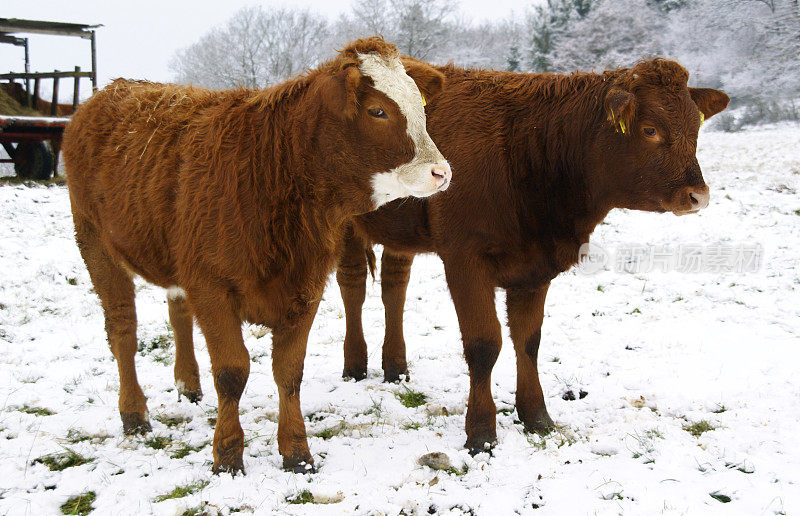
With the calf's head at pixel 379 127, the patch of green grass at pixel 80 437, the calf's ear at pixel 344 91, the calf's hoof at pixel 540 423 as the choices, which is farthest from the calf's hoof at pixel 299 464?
the calf's ear at pixel 344 91

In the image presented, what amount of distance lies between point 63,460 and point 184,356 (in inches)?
49.9

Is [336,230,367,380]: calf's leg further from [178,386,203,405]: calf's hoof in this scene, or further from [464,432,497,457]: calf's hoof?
[464,432,497,457]: calf's hoof

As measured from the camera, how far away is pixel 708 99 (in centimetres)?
408

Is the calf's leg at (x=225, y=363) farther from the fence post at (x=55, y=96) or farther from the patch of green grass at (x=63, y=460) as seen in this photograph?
the fence post at (x=55, y=96)

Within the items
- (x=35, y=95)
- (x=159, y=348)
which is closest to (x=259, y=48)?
(x=35, y=95)

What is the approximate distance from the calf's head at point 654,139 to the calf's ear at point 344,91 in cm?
159

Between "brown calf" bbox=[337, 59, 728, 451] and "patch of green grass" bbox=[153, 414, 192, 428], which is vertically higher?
"brown calf" bbox=[337, 59, 728, 451]

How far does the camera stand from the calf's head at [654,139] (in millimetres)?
3666

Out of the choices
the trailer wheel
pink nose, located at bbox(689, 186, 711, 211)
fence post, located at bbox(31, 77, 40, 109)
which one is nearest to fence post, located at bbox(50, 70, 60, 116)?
fence post, located at bbox(31, 77, 40, 109)

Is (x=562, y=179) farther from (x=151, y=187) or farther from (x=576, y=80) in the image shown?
(x=151, y=187)

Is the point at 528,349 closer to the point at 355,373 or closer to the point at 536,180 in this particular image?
the point at 536,180

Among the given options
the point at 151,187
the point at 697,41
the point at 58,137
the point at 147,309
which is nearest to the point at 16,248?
the point at 147,309

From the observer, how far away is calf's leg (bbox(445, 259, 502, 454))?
12.8 feet

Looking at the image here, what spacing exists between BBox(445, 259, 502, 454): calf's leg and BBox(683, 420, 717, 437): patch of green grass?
1313 millimetres
